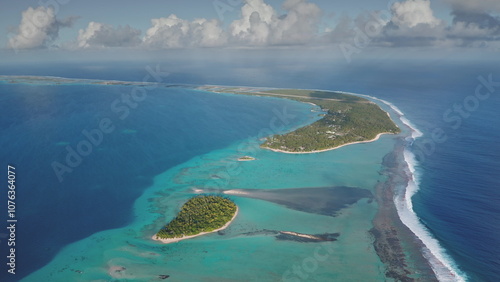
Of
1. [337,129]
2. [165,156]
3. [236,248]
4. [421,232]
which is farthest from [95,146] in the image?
[421,232]

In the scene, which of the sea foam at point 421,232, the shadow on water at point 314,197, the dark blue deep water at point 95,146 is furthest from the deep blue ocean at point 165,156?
the shadow on water at point 314,197

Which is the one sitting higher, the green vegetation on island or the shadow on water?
the shadow on water

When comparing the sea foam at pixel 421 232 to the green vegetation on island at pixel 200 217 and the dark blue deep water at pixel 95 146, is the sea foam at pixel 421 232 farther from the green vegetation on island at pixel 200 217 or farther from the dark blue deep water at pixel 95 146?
the dark blue deep water at pixel 95 146

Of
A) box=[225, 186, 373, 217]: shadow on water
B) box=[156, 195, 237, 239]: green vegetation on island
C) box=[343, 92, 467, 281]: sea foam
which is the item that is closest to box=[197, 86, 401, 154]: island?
box=[343, 92, 467, 281]: sea foam

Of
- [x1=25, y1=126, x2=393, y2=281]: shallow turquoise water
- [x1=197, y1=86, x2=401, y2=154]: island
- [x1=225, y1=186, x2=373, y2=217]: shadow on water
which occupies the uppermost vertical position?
[x1=197, y1=86, x2=401, y2=154]: island

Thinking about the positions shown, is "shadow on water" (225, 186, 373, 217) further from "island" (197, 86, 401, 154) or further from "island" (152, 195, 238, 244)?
"island" (197, 86, 401, 154)

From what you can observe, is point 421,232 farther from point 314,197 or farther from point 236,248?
point 236,248

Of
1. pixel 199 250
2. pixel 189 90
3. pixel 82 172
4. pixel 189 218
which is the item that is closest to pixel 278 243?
pixel 199 250
